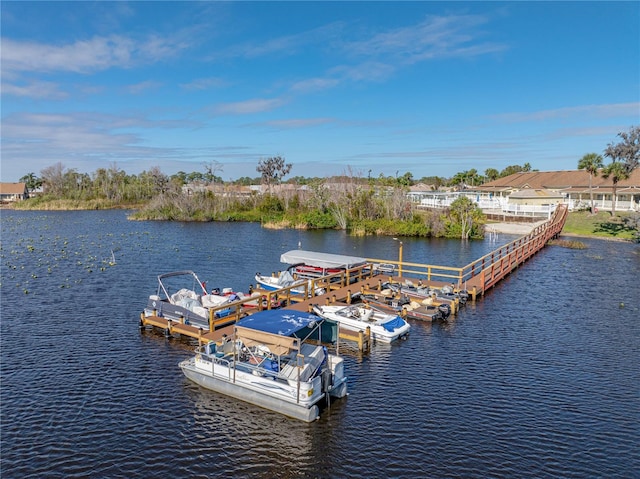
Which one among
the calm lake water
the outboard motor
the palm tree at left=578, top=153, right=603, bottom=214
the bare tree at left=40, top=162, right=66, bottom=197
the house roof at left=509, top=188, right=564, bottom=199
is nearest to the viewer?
the calm lake water

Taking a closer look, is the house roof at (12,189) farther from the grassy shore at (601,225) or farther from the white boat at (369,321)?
the white boat at (369,321)

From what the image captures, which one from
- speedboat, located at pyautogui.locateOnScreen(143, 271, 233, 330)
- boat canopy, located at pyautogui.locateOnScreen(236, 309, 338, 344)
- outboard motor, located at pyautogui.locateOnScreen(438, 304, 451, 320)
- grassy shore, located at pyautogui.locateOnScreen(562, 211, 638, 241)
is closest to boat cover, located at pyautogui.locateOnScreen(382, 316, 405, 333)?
outboard motor, located at pyautogui.locateOnScreen(438, 304, 451, 320)

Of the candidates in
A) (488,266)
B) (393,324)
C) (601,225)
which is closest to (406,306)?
(393,324)

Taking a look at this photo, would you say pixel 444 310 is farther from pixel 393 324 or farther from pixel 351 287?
pixel 351 287

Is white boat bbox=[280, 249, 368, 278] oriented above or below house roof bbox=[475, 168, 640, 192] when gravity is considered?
below

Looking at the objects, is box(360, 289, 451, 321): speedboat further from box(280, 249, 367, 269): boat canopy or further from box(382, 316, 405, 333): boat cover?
box(280, 249, 367, 269): boat canopy

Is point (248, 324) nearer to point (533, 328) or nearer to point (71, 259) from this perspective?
point (533, 328)
